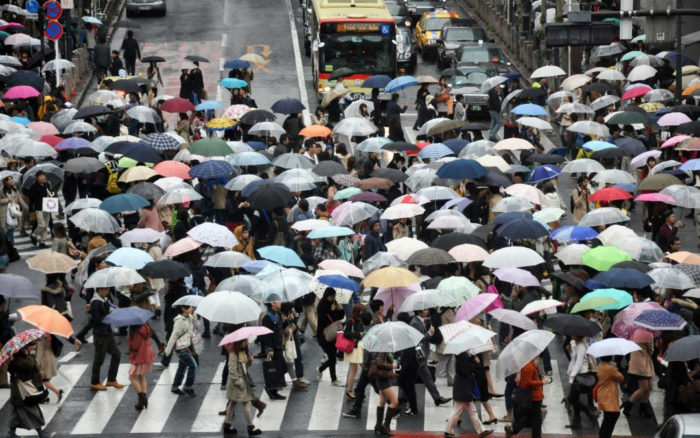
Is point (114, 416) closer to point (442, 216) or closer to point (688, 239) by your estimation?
point (442, 216)

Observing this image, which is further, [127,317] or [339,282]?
[339,282]

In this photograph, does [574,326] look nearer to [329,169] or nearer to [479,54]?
[329,169]

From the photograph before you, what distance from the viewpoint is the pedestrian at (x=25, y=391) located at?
17.4 metres

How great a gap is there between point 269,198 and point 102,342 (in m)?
5.23

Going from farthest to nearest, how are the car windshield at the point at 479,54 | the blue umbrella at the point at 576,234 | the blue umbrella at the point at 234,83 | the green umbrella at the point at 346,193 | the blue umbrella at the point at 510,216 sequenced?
the car windshield at the point at 479,54
the blue umbrella at the point at 234,83
the green umbrella at the point at 346,193
the blue umbrella at the point at 510,216
the blue umbrella at the point at 576,234

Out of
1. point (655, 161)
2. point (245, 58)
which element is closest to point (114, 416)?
point (655, 161)

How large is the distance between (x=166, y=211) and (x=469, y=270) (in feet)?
20.9

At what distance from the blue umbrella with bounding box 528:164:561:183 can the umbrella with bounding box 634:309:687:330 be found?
27.4 ft

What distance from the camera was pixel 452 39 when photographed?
154 ft

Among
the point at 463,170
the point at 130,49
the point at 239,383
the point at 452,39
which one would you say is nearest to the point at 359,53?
the point at 452,39

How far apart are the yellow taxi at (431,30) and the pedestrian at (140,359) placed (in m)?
32.1

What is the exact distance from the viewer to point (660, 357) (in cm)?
1920

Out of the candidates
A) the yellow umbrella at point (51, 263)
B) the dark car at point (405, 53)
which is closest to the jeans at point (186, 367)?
the yellow umbrella at point (51, 263)

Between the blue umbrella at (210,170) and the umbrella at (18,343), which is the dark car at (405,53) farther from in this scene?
the umbrella at (18,343)
